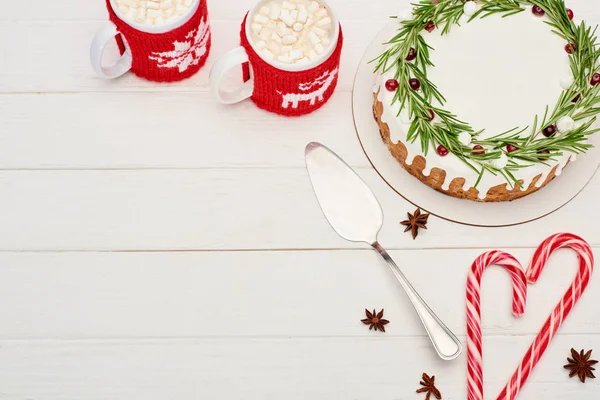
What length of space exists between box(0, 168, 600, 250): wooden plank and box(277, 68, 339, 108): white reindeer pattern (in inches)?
5.3

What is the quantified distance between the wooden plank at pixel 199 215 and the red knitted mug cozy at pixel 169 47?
0.21 meters

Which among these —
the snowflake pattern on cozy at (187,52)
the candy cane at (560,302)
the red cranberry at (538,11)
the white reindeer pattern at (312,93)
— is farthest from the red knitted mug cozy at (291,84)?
the candy cane at (560,302)

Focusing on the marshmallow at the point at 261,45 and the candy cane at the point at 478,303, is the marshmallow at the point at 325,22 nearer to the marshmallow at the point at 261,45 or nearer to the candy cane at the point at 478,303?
the marshmallow at the point at 261,45

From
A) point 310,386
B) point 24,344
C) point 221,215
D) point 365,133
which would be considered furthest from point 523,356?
point 24,344

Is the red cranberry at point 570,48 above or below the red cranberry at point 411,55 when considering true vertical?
above

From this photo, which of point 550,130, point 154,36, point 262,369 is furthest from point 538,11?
point 262,369

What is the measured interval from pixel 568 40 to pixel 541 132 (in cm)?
19

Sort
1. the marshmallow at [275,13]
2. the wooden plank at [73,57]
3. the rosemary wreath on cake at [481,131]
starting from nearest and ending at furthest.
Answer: the rosemary wreath on cake at [481,131] < the marshmallow at [275,13] < the wooden plank at [73,57]

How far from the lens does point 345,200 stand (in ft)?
4.77

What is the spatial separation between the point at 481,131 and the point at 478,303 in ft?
1.05

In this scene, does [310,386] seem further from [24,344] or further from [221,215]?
[24,344]

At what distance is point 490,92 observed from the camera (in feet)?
4.39

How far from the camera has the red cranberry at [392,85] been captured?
1353 mm

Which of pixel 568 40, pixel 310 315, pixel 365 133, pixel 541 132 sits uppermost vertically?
pixel 568 40
